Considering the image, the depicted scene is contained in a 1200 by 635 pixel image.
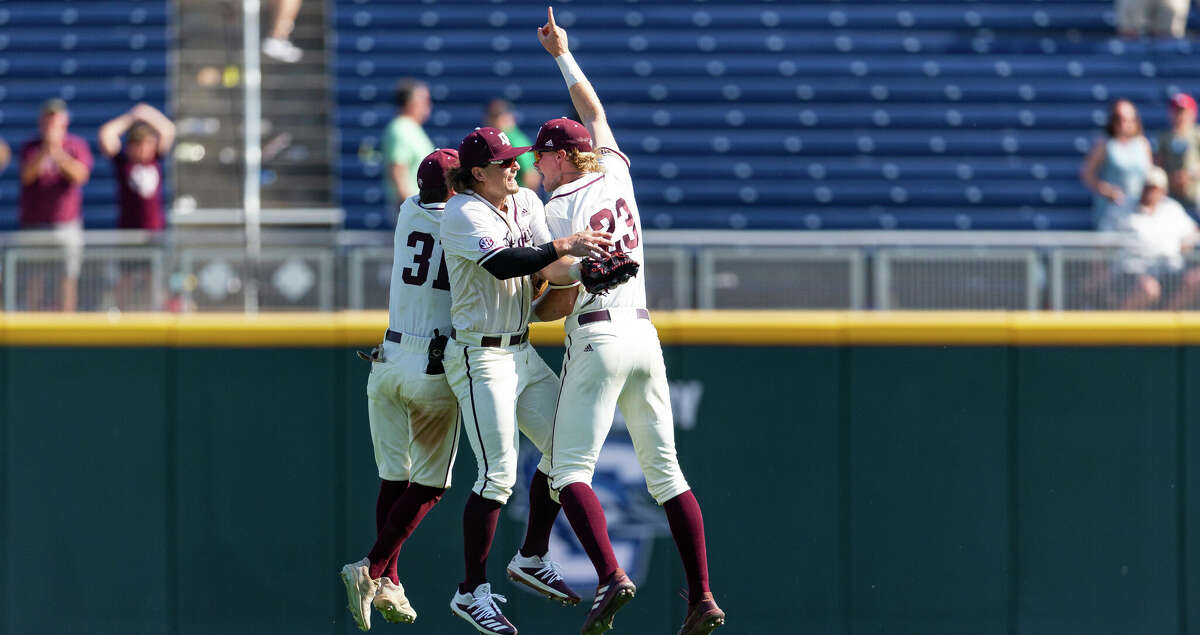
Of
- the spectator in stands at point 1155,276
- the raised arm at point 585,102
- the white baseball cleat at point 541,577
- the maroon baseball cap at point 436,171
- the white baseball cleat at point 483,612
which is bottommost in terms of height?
the white baseball cleat at point 483,612

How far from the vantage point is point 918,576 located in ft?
24.5

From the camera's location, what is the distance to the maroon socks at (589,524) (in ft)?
19.2

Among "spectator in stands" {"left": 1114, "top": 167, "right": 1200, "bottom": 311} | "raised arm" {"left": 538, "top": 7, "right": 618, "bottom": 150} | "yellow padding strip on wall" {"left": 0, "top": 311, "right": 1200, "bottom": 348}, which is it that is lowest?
"yellow padding strip on wall" {"left": 0, "top": 311, "right": 1200, "bottom": 348}

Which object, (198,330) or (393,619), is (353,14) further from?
(393,619)

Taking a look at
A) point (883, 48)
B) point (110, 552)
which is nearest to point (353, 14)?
point (883, 48)

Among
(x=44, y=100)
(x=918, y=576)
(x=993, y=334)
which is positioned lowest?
(x=918, y=576)

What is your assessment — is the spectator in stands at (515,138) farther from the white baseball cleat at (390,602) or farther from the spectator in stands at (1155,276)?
the white baseball cleat at (390,602)

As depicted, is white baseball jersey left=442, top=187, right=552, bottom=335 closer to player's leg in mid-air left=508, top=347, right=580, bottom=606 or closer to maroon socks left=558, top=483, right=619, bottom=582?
player's leg in mid-air left=508, top=347, right=580, bottom=606

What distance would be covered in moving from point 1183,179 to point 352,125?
6.32m

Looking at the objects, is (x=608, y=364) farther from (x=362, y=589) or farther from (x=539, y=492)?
(x=362, y=589)

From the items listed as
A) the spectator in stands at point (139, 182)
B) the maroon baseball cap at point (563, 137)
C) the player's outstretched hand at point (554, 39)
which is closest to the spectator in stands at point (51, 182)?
the spectator in stands at point (139, 182)

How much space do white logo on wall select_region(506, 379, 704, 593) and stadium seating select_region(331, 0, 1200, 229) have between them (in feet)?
16.3

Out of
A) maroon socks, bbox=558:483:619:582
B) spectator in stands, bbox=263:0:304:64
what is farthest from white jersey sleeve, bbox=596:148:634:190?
spectator in stands, bbox=263:0:304:64

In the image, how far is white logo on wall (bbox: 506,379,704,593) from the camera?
7445 millimetres
